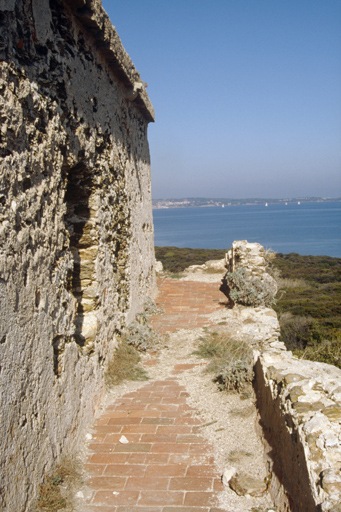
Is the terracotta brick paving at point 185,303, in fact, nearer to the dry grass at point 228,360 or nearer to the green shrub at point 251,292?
the green shrub at point 251,292

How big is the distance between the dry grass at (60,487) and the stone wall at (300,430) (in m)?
1.44

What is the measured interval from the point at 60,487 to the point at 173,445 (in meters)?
1.05

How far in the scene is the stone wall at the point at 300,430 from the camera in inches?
89.2

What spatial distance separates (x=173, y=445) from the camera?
372 cm

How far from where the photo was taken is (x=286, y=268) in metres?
19.4

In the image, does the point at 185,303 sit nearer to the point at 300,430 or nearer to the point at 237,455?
the point at 237,455

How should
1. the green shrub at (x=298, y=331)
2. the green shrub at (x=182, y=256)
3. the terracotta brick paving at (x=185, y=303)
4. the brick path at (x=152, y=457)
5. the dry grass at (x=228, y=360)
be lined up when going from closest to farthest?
the brick path at (x=152, y=457) → the dry grass at (x=228, y=360) → the terracotta brick paving at (x=185, y=303) → the green shrub at (x=298, y=331) → the green shrub at (x=182, y=256)

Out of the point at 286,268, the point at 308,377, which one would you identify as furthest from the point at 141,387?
the point at 286,268

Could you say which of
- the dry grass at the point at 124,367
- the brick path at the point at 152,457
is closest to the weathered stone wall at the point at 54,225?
the dry grass at the point at 124,367

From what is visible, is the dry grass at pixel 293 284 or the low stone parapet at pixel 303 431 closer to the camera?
the low stone parapet at pixel 303 431

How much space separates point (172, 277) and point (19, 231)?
9259 mm

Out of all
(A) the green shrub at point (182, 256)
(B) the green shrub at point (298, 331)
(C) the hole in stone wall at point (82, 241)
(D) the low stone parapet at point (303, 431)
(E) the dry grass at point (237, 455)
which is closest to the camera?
(D) the low stone parapet at point (303, 431)

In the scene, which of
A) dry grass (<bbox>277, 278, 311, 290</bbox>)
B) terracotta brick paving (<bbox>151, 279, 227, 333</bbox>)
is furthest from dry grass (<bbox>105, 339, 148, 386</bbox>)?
dry grass (<bbox>277, 278, 311, 290</bbox>)


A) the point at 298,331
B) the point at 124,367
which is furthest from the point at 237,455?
the point at 298,331
